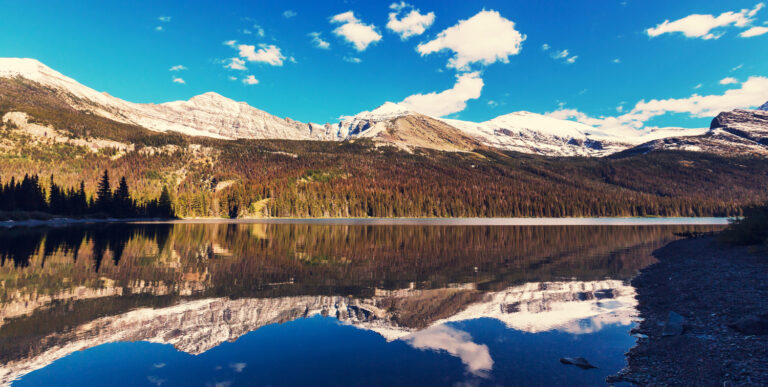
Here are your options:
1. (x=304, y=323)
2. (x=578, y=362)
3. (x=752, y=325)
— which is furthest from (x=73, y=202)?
(x=752, y=325)

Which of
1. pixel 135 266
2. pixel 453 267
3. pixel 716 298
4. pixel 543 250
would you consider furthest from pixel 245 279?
pixel 543 250

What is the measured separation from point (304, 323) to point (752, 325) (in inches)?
807

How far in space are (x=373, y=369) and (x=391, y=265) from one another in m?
24.2

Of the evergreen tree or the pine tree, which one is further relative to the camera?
the evergreen tree

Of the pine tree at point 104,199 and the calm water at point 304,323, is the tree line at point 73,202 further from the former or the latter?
the calm water at point 304,323

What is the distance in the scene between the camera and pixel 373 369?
13.8m

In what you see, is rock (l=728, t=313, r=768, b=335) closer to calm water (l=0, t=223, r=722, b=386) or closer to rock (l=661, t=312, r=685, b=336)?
rock (l=661, t=312, r=685, b=336)

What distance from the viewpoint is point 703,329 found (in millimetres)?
16172

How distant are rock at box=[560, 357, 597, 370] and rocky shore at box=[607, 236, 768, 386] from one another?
1.15 meters

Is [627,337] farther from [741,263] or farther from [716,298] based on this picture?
[741,263]

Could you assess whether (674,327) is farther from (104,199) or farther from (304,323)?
(104,199)

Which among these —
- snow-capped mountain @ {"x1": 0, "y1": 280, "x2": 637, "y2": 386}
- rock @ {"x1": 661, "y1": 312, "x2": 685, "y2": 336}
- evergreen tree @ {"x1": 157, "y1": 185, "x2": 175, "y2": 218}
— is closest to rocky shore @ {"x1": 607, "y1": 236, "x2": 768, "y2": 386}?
rock @ {"x1": 661, "y1": 312, "x2": 685, "y2": 336}

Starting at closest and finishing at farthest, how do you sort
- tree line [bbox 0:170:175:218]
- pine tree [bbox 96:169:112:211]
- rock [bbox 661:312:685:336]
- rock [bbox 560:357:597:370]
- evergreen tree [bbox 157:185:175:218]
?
rock [bbox 560:357:597:370] < rock [bbox 661:312:685:336] < tree line [bbox 0:170:175:218] < pine tree [bbox 96:169:112:211] < evergreen tree [bbox 157:185:175:218]

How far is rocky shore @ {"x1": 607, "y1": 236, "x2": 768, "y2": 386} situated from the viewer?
11766 millimetres
